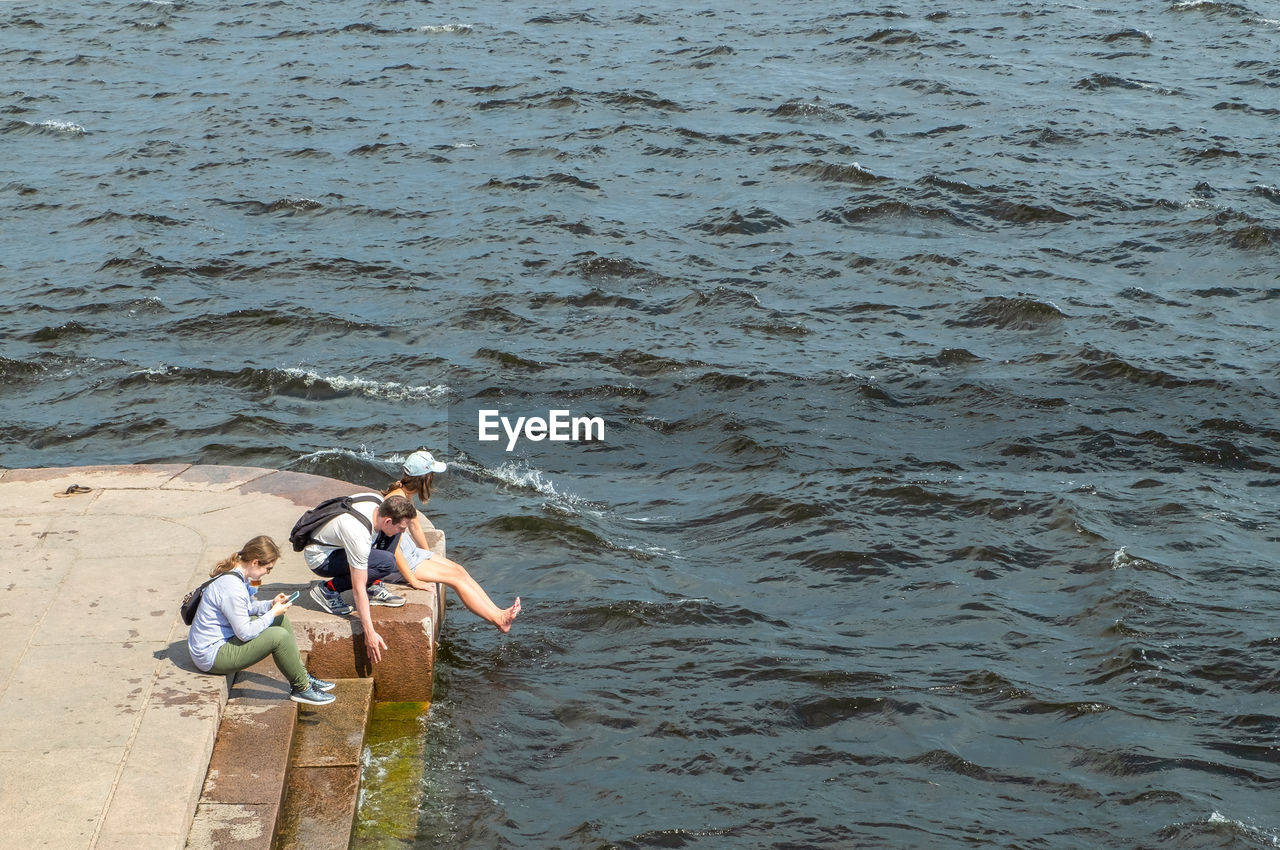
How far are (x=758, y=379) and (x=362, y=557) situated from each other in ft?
24.2

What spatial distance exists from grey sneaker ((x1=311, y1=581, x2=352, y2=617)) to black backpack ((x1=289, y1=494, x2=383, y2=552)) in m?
0.31

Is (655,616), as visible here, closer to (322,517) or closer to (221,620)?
(322,517)

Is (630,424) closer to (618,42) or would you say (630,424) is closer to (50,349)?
(50,349)

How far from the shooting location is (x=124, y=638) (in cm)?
909

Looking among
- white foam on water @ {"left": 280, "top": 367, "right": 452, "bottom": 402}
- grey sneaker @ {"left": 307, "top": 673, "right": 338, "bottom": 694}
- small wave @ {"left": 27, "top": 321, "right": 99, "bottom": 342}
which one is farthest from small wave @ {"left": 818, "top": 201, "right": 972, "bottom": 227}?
grey sneaker @ {"left": 307, "top": 673, "right": 338, "bottom": 694}

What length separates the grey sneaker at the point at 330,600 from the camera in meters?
9.53

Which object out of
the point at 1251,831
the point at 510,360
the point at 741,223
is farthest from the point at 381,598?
the point at 741,223

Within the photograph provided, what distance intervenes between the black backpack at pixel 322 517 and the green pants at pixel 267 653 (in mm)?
842

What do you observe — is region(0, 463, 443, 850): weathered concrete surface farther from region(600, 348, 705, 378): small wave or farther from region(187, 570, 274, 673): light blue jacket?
region(600, 348, 705, 378): small wave

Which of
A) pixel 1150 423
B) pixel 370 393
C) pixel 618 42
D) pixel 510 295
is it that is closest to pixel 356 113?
pixel 618 42

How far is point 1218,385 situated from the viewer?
1547cm

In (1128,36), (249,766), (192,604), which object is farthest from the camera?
(1128,36)

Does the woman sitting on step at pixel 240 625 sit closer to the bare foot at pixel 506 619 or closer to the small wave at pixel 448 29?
the bare foot at pixel 506 619

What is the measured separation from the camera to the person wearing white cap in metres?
9.71
